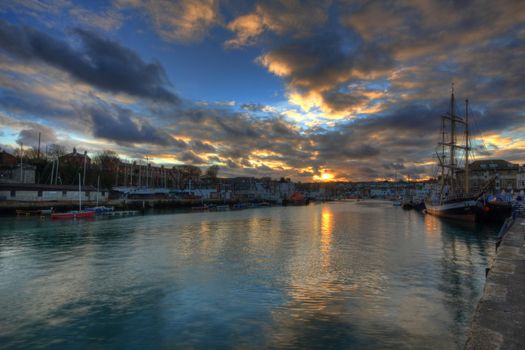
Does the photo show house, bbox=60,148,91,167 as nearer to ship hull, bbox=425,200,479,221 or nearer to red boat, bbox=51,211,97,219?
red boat, bbox=51,211,97,219

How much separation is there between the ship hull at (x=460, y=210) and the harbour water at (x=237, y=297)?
29.4 meters

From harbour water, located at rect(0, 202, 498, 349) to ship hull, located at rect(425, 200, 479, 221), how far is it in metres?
29.4

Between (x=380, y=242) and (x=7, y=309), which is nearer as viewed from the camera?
(x=7, y=309)

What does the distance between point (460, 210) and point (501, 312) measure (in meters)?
56.4

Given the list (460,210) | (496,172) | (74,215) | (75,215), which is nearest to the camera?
(460,210)

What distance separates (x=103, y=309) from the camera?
13.3 m

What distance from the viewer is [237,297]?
1484 cm

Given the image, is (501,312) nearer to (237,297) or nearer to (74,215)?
(237,297)

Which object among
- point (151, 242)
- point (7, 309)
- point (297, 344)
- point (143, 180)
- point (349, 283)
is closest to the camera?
point (297, 344)

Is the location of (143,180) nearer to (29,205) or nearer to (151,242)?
(29,205)

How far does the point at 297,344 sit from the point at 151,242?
24649mm

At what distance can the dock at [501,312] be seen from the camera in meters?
6.79

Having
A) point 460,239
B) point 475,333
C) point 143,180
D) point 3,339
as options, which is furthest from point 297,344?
point 143,180

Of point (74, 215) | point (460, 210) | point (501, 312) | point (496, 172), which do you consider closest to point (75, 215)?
point (74, 215)
